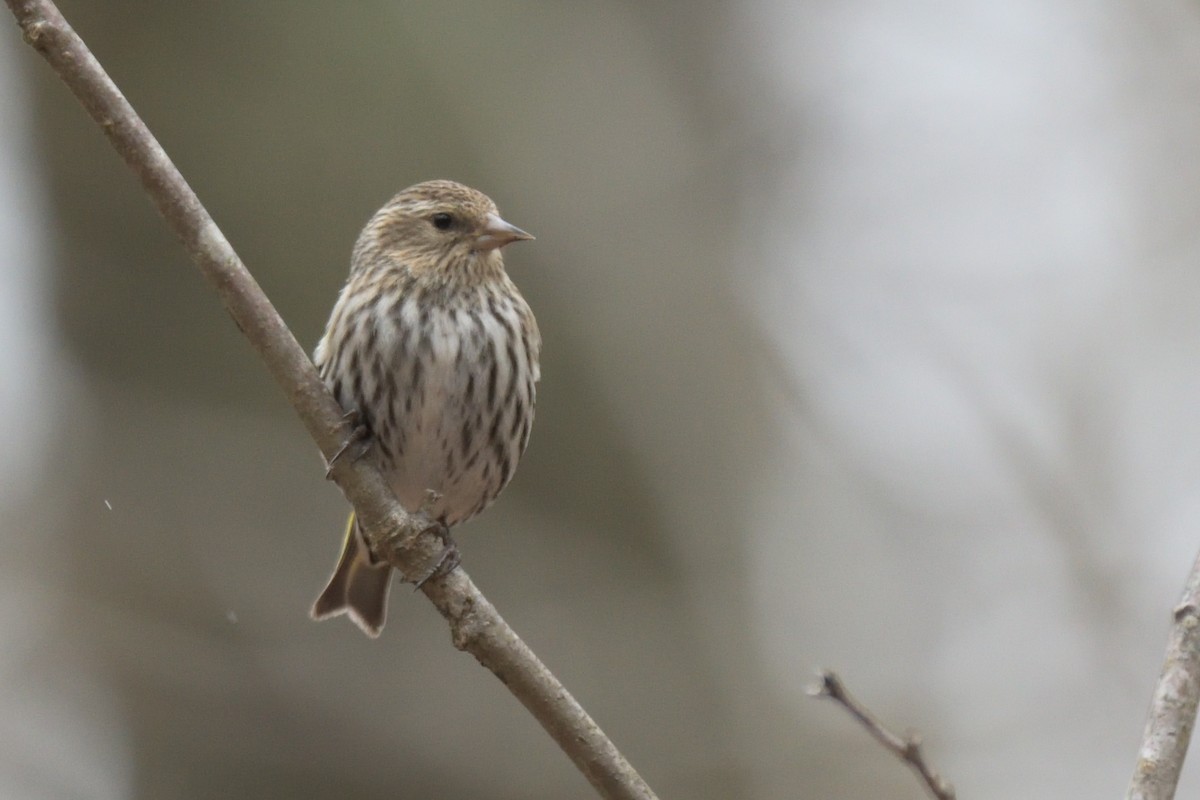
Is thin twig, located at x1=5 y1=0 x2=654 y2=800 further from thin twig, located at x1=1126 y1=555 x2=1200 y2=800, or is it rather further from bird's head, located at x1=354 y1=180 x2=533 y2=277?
bird's head, located at x1=354 y1=180 x2=533 y2=277

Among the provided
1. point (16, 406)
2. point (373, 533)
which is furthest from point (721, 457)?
point (373, 533)

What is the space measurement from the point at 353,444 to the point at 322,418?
0.15 metres

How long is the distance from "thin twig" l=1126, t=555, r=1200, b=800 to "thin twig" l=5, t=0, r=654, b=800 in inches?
36.4

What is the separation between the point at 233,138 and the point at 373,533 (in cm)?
326

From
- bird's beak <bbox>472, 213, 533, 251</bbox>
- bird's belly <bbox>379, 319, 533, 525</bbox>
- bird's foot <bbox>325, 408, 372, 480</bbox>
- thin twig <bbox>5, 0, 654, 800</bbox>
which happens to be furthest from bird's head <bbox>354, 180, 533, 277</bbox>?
thin twig <bbox>5, 0, 654, 800</bbox>

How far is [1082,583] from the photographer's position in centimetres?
738

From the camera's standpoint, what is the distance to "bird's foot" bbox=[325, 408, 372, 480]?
321 centimetres

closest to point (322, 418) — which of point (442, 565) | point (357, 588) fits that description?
point (442, 565)

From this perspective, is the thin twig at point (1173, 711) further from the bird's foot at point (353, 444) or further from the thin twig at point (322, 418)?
the bird's foot at point (353, 444)

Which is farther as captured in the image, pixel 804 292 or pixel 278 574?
pixel 804 292

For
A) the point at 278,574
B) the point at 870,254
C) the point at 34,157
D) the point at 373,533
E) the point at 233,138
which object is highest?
the point at 34,157

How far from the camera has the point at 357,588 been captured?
4.79 m

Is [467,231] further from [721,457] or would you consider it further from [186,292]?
[721,457]

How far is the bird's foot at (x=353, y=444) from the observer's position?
321 centimetres
